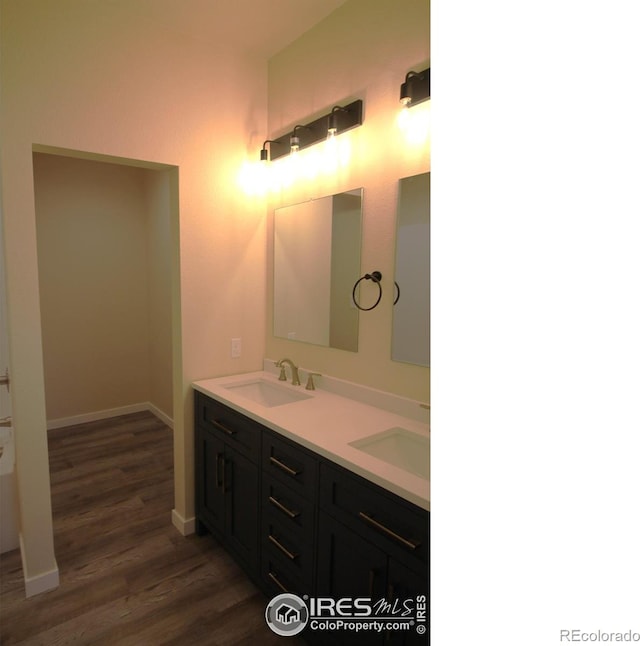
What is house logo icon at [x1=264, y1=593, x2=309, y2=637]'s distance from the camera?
1.76m

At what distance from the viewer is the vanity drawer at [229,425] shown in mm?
2004

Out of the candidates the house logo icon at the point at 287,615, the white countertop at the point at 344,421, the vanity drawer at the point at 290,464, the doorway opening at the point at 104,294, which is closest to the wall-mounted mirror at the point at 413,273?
the white countertop at the point at 344,421

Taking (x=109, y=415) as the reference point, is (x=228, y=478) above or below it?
Result: above

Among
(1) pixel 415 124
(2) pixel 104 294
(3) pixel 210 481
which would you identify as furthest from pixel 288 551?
(2) pixel 104 294

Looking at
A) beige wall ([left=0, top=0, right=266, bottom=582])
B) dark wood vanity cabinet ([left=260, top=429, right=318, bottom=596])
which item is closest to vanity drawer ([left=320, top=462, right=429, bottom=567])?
dark wood vanity cabinet ([left=260, top=429, right=318, bottom=596])

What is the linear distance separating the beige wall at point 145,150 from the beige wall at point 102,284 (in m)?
1.64

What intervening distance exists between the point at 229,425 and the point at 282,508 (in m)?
0.54

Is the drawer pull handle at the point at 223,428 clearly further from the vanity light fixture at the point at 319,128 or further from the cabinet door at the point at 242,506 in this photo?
the vanity light fixture at the point at 319,128

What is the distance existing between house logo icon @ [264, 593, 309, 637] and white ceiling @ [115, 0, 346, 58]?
9.06ft

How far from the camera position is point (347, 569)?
1.52 metres

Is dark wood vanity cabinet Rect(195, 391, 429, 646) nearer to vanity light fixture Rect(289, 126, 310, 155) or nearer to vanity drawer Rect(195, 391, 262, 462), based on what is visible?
vanity drawer Rect(195, 391, 262, 462)

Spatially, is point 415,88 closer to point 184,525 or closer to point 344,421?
point 344,421
